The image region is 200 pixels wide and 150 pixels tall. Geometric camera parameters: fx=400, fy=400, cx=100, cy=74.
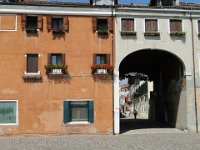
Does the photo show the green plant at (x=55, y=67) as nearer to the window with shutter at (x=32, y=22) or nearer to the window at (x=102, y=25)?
the window with shutter at (x=32, y=22)

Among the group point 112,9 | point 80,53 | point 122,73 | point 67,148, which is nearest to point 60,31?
point 80,53

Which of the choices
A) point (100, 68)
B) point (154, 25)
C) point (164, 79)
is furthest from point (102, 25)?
point (164, 79)

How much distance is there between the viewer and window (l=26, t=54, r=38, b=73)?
88.7 ft

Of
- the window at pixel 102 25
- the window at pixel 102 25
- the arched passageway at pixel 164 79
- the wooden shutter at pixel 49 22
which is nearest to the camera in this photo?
the wooden shutter at pixel 49 22

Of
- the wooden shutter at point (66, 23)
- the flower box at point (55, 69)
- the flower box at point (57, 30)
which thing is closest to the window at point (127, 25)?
the wooden shutter at point (66, 23)

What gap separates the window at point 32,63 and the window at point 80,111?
10.2 feet

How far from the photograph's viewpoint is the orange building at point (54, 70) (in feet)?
87.4

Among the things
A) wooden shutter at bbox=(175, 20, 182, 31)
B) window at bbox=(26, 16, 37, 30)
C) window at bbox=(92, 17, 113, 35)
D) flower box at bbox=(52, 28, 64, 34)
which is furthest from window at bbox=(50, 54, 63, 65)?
wooden shutter at bbox=(175, 20, 182, 31)

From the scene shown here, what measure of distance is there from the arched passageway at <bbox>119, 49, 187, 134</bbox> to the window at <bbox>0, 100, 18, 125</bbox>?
9708 millimetres

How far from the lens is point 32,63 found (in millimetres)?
27141

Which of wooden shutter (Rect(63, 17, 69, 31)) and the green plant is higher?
wooden shutter (Rect(63, 17, 69, 31))

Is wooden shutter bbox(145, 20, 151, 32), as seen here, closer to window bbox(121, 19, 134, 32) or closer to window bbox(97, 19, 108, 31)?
window bbox(121, 19, 134, 32)

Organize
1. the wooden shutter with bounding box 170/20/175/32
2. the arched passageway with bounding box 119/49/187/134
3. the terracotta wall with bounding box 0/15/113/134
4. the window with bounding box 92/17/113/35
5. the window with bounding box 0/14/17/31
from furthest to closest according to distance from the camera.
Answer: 1. the arched passageway with bounding box 119/49/187/134
2. the wooden shutter with bounding box 170/20/175/32
3. the window with bounding box 92/17/113/35
4. the window with bounding box 0/14/17/31
5. the terracotta wall with bounding box 0/15/113/134

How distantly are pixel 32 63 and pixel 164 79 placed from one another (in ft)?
44.1
